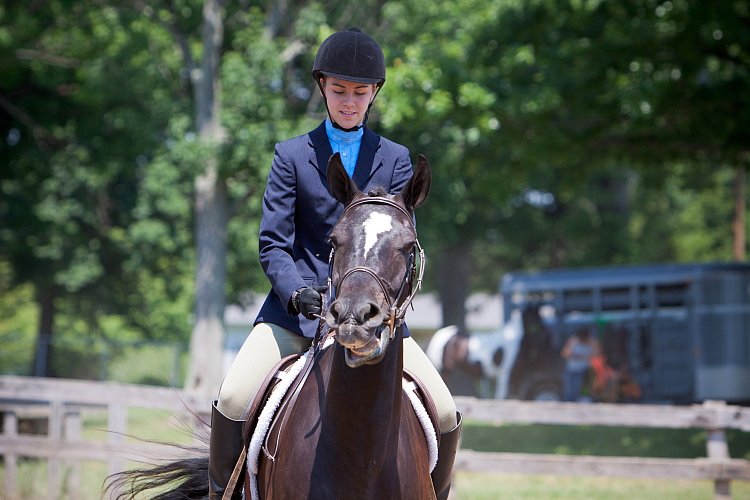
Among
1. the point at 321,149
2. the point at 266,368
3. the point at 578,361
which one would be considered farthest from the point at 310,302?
the point at 578,361

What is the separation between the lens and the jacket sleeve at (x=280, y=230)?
4039mm

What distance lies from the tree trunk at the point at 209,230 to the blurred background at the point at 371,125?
5cm

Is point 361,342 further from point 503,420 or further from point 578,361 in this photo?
point 578,361

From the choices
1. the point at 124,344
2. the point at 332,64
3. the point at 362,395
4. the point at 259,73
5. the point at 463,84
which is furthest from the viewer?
the point at 124,344

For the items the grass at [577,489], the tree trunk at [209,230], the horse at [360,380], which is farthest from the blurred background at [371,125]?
the horse at [360,380]

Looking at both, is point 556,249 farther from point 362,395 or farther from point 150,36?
point 362,395

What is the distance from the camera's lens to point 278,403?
14.1 feet

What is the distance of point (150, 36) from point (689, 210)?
37.1 m

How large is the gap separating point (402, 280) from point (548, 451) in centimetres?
1513

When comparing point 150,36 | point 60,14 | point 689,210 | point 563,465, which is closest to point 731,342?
point 563,465

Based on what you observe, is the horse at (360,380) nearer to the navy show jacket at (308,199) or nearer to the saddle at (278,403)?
the saddle at (278,403)

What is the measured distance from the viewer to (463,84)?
16094 mm

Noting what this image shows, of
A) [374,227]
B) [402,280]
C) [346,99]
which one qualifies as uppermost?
[346,99]

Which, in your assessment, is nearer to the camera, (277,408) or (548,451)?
(277,408)
